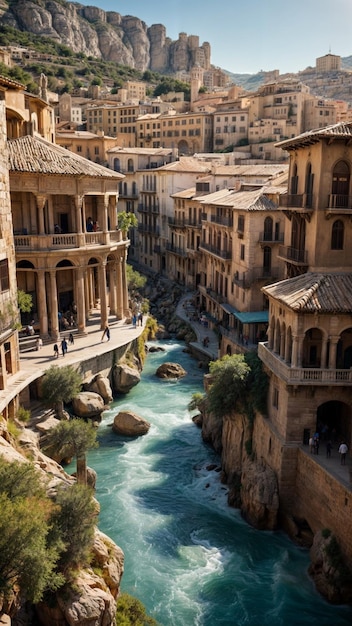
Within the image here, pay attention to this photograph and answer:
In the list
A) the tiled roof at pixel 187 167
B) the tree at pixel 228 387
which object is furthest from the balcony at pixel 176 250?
the tree at pixel 228 387

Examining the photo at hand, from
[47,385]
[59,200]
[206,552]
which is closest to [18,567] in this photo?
[206,552]

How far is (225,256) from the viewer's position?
51.7m

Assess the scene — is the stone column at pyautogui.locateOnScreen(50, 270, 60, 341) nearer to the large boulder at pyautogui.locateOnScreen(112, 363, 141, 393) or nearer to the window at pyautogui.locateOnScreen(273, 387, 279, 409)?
the large boulder at pyautogui.locateOnScreen(112, 363, 141, 393)

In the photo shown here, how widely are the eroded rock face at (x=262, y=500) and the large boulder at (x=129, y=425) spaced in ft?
32.1

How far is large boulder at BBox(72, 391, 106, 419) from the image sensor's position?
3595cm

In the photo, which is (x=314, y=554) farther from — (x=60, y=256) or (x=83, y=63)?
(x=83, y=63)

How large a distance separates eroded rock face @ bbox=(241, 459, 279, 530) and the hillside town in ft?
1.32

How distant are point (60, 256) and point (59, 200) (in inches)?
194

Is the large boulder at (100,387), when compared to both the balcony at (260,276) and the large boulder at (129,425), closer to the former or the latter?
the large boulder at (129,425)

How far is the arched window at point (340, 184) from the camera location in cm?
2877

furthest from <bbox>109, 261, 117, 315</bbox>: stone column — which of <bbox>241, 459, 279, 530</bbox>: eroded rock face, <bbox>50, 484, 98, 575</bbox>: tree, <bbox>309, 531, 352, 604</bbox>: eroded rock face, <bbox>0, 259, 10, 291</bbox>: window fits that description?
<bbox>50, 484, 98, 575</bbox>: tree

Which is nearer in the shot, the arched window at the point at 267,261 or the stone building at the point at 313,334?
the stone building at the point at 313,334

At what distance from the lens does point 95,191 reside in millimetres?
43438

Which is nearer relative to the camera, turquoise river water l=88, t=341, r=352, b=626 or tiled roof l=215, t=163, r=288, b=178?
turquoise river water l=88, t=341, r=352, b=626
